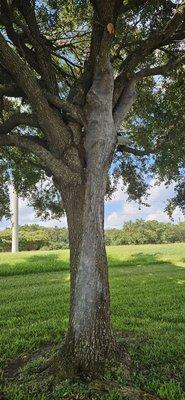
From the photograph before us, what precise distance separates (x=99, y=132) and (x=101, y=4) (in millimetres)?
2217

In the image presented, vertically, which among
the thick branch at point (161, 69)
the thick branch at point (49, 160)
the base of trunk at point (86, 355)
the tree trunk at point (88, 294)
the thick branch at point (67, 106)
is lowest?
the base of trunk at point (86, 355)

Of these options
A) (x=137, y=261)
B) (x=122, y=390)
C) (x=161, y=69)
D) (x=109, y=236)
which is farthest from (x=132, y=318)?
(x=109, y=236)

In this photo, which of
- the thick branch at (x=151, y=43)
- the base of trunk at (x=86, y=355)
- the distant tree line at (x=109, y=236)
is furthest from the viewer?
the distant tree line at (x=109, y=236)

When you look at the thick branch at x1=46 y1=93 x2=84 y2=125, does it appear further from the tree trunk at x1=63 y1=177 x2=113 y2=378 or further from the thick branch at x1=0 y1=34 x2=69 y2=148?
the tree trunk at x1=63 y1=177 x2=113 y2=378

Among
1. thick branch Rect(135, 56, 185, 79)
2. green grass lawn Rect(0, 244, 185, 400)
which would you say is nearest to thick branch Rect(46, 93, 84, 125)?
thick branch Rect(135, 56, 185, 79)

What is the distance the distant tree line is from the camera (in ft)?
178

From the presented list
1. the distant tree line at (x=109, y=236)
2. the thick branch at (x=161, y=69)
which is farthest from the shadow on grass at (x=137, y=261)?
the distant tree line at (x=109, y=236)

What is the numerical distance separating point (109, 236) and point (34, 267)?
45.6 m

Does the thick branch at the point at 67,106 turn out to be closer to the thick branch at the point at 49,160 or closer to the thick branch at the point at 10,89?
the thick branch at the point at 49,160

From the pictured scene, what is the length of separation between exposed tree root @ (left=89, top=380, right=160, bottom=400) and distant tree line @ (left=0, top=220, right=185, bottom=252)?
143 feet

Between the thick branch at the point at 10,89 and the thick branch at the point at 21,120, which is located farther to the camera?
the thick branch at the point at 10,89

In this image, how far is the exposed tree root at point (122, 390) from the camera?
5785 millimetres

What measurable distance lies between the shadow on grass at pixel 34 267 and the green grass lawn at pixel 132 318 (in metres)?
0.08

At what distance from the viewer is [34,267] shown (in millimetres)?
24953
